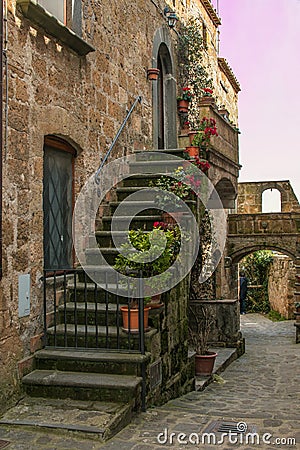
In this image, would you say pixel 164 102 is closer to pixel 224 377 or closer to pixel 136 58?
pixel 136 58

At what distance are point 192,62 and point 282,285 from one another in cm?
1027

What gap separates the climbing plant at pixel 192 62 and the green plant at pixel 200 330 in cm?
420

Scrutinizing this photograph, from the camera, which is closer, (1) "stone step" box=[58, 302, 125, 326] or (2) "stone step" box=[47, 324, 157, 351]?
(2) "stone step" box=[47, 324, 157, 351]

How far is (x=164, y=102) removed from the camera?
10.6 m

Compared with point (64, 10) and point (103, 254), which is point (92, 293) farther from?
point (64, 10)

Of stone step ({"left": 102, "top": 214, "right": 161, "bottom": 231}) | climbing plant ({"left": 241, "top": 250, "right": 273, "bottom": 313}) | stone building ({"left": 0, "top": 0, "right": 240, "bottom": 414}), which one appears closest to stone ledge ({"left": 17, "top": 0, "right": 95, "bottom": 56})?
stone building ({"left": 0, "top": 0, "right": 240, "bottom": 414})

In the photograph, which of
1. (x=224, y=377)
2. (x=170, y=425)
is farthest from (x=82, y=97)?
(x=224, y=377)

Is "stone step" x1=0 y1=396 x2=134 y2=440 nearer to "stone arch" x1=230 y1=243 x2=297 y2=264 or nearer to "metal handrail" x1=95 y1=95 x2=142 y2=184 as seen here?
"metal handrail" x1=95 y1=95 x2=142 y2=184

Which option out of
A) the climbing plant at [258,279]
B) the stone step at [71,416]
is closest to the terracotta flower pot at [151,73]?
the stone step at [71,416]

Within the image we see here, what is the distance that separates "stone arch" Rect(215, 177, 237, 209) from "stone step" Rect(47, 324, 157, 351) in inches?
251

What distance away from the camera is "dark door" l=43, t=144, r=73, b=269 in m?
5.76

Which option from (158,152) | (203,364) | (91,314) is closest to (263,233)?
(158,152)

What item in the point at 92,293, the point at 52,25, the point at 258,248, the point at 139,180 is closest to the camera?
the point at 52,25

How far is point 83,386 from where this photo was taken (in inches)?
182
